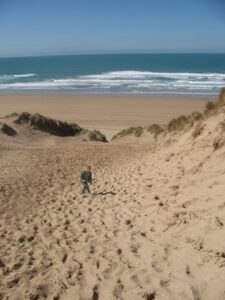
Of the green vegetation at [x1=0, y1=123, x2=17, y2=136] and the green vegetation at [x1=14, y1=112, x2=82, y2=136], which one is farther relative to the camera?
the green vegetation at [x1=14, y1=112, x2=82, y2=136]

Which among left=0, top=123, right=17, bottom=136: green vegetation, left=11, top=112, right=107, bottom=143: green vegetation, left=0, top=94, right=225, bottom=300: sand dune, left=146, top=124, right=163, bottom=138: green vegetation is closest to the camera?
left=0, top=94, right=225, bottom=300: sand dune

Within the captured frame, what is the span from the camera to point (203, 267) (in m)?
5.04

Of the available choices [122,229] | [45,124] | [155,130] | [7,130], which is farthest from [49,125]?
[122,229]

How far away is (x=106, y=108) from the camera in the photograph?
117ft

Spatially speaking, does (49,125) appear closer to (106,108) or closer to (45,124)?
(45,124)

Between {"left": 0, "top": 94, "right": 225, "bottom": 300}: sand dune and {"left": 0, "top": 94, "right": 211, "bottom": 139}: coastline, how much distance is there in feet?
49.1

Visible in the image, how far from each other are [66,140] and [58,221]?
1286 cm

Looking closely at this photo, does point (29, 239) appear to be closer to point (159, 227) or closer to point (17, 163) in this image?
point (159, 227)

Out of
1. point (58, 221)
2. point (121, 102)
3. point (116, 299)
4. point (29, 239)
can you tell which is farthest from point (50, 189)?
point (121, 102)

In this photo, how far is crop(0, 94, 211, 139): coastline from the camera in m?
30.5

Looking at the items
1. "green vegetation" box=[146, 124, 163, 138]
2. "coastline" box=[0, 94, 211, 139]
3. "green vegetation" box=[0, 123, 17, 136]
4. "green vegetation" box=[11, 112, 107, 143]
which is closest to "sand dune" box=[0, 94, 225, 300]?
"green vegetation" box=[146, 124, 163, 138]

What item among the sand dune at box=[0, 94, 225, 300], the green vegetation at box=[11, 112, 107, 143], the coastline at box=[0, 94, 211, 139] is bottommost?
the coastline at box=[0, 94, 211, 139]

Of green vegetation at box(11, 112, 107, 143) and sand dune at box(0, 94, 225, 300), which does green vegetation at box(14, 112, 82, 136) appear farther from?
sand dune at box(0, 94, 225, 300)

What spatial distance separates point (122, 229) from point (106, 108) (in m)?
28.9
